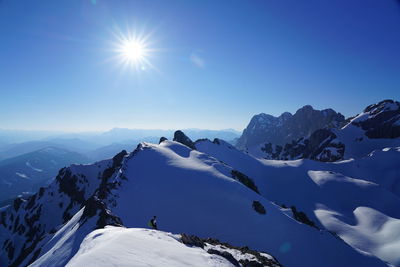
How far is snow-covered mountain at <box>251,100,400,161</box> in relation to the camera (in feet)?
495

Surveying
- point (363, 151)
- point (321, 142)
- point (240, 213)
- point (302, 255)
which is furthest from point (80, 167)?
point (363, 151)

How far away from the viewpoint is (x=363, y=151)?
153875mm

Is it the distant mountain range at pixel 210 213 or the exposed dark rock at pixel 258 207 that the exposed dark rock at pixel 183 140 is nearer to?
the distant mountain range at pixel 210 213

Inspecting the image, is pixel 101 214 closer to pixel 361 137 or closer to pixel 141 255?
pixel 141 255

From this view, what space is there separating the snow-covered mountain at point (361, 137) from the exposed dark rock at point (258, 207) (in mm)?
135070

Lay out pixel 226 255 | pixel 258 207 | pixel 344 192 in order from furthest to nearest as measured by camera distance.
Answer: pixel 344 192 → pixel 258 207 → pixel 226 255

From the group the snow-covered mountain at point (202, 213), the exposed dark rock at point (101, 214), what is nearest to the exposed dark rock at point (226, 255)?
the snow-covered mountain at point (202, 213)

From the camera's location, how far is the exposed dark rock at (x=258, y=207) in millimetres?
36731

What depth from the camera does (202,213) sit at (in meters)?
33.7

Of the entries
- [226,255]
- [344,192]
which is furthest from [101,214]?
[344,192]

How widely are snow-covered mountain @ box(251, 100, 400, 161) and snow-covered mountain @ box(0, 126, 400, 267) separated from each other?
75151 mm

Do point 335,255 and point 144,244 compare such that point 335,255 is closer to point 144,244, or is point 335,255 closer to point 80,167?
point 144,244

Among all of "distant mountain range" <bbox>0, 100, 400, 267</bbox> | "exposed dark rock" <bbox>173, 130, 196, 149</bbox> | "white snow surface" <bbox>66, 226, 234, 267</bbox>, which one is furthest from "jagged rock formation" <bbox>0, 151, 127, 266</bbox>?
"white snow surface" <bbox>66, 226, 234, 267</bbox>

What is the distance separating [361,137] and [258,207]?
553 feet
